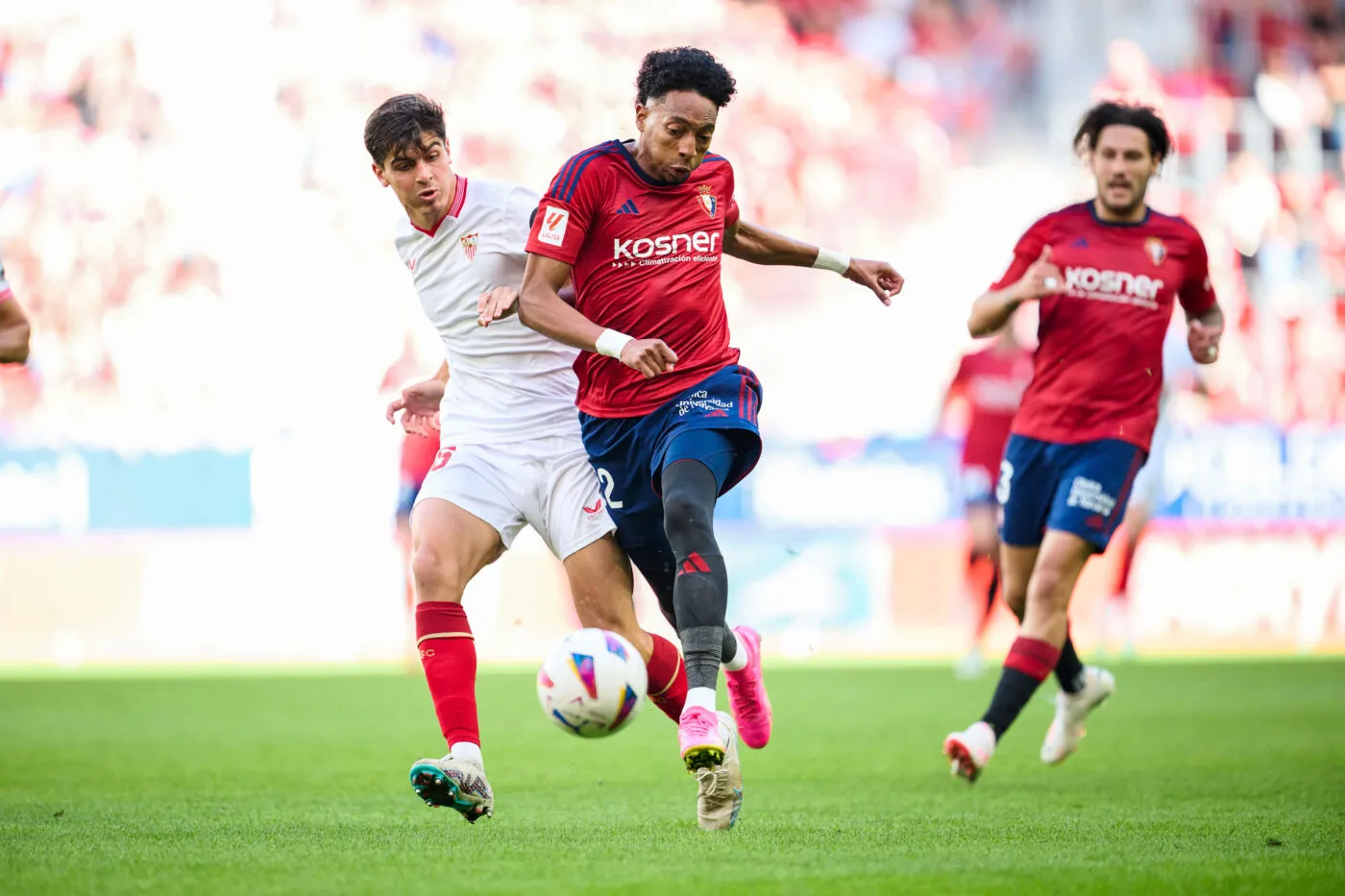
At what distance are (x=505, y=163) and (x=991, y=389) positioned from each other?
10.1 meters

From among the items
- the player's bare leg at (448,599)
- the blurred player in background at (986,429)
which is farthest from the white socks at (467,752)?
the blurred player in background at (986,429)

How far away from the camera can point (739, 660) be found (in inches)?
236

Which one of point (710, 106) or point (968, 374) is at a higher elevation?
point (710, 106)

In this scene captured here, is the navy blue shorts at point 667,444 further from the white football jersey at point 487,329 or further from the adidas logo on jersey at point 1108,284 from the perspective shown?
the adidas logo on jersey at point 1108,284

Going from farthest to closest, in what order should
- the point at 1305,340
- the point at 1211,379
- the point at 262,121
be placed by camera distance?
the point at 262,121, the point at 1305,340, the point at 1211,379

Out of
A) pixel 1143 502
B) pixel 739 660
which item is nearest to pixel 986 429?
pixel 1143 502

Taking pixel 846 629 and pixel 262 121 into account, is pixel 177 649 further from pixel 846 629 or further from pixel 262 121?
pixel 262 121

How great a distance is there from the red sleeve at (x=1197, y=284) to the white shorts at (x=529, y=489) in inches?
108

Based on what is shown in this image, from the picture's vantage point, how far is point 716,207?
5680mm

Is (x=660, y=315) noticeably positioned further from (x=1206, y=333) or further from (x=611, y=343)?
(x=1206, y=333)

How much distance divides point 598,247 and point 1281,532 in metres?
11.3

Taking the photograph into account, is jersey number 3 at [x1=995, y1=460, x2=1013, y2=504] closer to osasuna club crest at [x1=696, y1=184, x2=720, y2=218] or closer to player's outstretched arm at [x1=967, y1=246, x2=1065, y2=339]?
player's outstretched arm at [x1=967, y1=246, x2=1065, y2=339]

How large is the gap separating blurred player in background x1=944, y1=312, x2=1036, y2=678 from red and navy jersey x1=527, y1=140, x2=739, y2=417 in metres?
7.12

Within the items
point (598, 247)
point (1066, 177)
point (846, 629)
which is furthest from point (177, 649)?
point (1066, 177)
